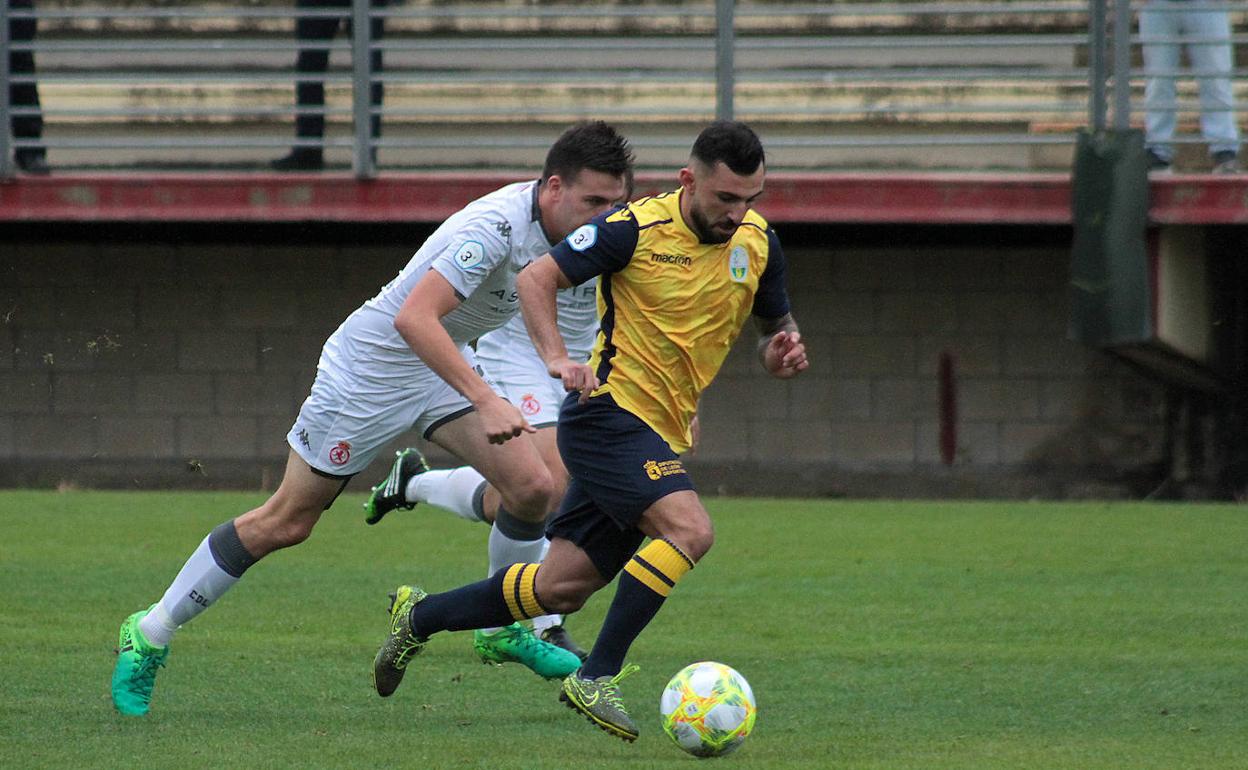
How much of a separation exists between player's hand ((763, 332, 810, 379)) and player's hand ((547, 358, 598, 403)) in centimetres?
68

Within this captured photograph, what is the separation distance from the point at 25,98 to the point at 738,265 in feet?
30.5

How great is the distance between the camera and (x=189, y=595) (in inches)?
222

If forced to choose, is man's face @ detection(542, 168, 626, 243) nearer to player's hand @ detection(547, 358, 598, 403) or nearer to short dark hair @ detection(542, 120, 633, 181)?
short dark hair @ detection(542, 120, 633, 181)

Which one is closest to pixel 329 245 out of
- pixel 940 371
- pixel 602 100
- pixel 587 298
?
pixel 602 100

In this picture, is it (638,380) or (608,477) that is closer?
(608,477)

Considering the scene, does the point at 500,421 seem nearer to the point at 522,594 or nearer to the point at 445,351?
the point at 445,351

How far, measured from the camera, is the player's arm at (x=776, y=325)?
5.39 m

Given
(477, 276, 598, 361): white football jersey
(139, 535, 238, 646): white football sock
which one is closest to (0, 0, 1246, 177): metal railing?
(477, 276, 598, 361): white football jersey

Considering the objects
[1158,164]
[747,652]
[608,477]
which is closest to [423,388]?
[608,477]

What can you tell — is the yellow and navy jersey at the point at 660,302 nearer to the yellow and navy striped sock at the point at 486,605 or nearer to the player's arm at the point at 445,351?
the player's arm at the point at 445,351

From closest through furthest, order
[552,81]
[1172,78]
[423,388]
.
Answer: [423,388], [1172,78], [552,81]

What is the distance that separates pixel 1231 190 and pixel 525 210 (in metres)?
7.58

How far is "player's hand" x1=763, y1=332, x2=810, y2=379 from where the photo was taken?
5367 millimetres

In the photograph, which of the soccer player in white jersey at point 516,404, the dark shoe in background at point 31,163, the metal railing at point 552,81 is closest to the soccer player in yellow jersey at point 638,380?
the soccer player in white jersey at point 516,404
